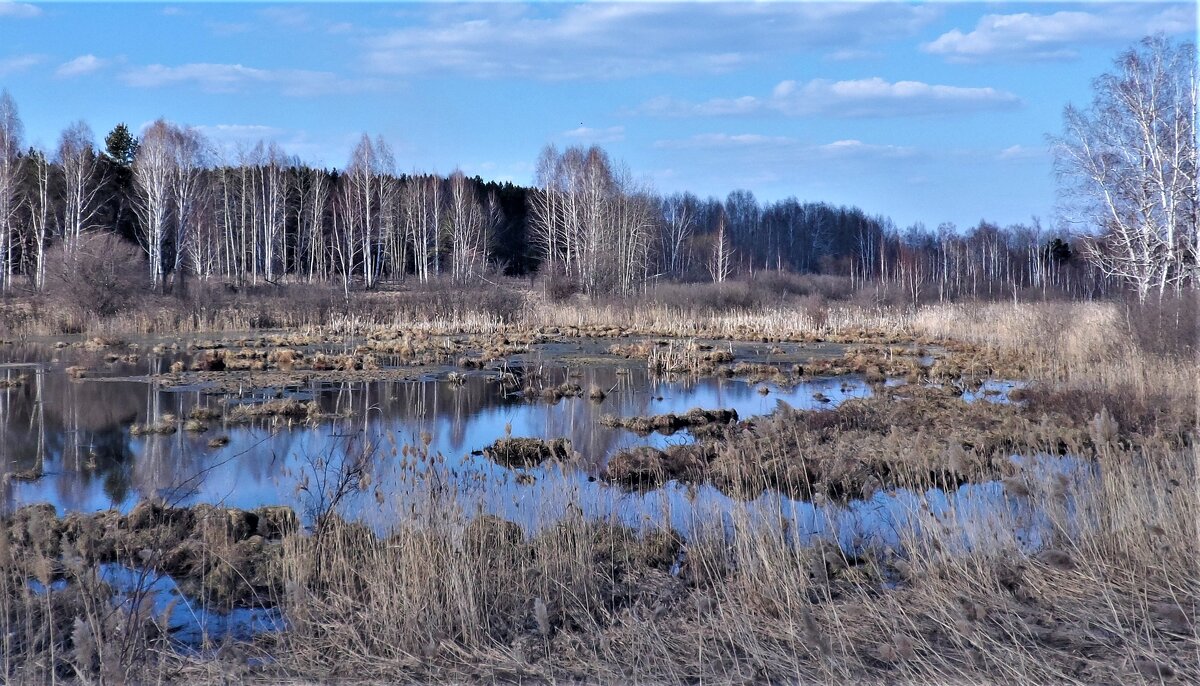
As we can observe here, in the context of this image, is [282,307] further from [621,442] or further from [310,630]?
[310,630]

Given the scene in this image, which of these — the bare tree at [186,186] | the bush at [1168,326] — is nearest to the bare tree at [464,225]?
the bare tree at [186,186]

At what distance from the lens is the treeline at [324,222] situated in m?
38.7

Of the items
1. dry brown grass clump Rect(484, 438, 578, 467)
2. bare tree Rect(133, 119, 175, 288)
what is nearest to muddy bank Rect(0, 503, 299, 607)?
dry brown grass clump Rect(484, 438, 578, 467)

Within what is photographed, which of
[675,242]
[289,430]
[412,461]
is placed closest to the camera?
[412,461]

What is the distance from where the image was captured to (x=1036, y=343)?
21.6 meters

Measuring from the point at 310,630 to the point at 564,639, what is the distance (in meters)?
1.48

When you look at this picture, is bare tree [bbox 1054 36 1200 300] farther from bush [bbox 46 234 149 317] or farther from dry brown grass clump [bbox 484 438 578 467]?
bush [bbox 46 234 149 317]

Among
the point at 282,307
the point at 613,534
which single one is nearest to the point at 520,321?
the point at 282,307

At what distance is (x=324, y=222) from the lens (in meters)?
55.4

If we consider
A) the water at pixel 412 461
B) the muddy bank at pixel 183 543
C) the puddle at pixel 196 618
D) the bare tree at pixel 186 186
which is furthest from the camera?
the bare tree at pixel 186 186

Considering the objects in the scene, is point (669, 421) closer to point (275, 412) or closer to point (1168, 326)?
point (275, 412)

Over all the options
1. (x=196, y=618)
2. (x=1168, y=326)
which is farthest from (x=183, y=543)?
(x=1168, y=326)

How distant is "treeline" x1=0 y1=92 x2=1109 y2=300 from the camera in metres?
38.7

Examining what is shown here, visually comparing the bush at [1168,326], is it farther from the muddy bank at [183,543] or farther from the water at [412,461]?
the muddy bank at [183,543]
